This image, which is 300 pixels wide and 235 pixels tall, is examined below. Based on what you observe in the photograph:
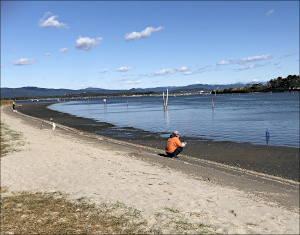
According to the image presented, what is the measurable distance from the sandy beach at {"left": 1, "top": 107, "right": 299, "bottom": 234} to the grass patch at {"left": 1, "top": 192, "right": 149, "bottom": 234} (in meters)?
0.46

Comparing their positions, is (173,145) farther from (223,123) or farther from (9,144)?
(223,123)

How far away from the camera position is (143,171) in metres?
13.0

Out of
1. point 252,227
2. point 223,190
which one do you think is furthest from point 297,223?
point 223,190

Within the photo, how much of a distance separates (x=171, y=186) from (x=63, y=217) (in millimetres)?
4182

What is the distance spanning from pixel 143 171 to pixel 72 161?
4068 mm

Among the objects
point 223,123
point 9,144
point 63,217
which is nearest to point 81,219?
point 63,217

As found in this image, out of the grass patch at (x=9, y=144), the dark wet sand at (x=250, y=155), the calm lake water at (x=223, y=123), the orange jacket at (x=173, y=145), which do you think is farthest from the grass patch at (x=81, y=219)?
the calm lake water at (x=223, y=123)

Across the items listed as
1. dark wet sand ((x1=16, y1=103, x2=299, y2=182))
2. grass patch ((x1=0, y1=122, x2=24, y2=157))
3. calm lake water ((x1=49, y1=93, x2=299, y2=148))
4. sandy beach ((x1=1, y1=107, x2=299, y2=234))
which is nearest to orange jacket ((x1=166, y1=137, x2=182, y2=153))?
sandy beach ((x1=1, y1=107, x2=299, y2=234))

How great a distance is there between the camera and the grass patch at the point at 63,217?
729 cm

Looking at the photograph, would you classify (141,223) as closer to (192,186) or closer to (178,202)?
(178,202)

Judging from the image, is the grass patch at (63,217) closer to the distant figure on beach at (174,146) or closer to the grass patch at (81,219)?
the grass patch at (81,219)

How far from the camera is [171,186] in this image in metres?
10.8

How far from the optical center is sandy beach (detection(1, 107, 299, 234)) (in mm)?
8047

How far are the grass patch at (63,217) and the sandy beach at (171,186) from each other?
46 centimetres
